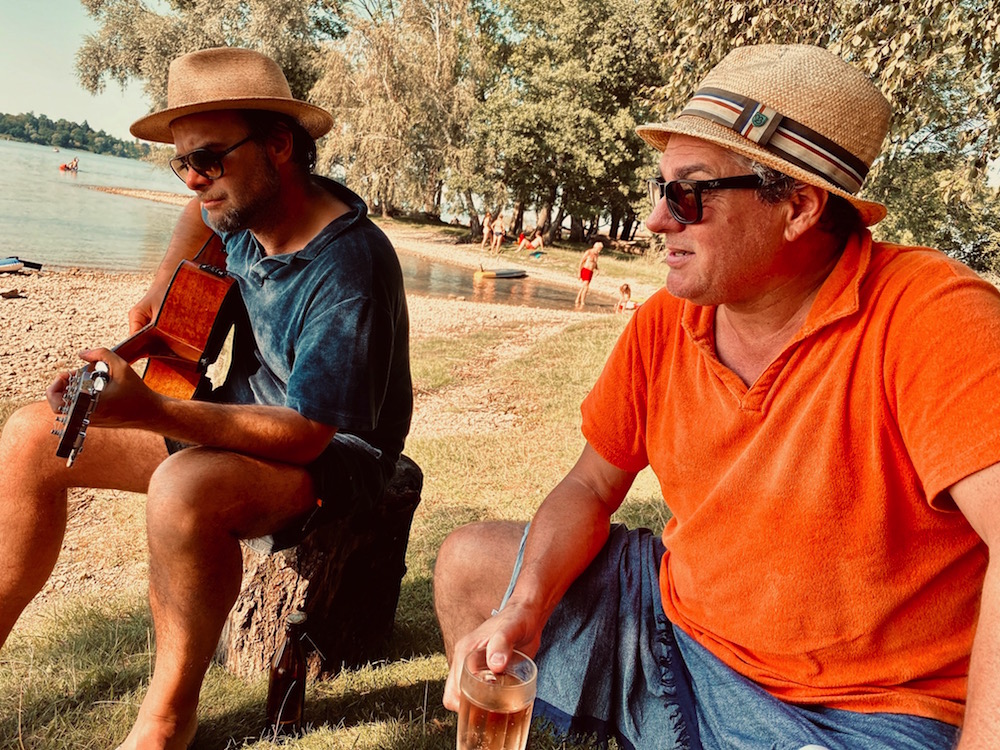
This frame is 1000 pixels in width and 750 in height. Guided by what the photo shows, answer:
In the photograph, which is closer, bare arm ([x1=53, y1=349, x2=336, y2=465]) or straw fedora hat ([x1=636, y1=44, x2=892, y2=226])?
straw fedora hat ([x1=636, y1=44, x2=892, y2=226])

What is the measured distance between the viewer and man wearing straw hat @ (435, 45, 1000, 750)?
5.54 ft

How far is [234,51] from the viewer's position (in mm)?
3004

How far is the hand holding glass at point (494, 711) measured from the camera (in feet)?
5.33

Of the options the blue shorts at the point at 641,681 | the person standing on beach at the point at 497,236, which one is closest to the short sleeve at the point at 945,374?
the blue shorts at the point at 641,681

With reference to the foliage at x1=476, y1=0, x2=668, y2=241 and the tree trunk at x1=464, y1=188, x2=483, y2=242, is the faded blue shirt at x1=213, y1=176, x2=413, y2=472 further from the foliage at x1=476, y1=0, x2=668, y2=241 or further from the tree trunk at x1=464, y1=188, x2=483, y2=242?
the tree trunk at x1=464, y1=188, x2=483, y2=242

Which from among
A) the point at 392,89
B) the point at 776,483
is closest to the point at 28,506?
Result: the point at 776,483

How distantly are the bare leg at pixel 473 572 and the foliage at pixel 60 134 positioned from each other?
13213 centimetres

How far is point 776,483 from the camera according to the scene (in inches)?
72.6

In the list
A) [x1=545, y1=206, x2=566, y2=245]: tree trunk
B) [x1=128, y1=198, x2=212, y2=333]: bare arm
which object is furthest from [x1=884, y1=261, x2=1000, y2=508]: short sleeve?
[x1=545, y1=206, x2=566, y2=245]: tree trunk

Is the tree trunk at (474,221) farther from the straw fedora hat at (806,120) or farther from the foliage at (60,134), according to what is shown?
the foliage at (60,134)

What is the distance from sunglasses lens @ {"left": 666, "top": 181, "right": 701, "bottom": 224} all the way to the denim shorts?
143cm

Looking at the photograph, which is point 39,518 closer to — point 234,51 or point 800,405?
point 234,51

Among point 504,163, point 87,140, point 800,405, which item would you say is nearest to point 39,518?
point 800,405

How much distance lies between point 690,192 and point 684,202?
0.03 m
